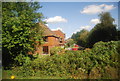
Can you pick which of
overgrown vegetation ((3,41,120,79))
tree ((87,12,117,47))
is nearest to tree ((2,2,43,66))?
overgrown vegetation ((3,41,120,79))

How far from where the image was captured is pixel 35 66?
295 inches

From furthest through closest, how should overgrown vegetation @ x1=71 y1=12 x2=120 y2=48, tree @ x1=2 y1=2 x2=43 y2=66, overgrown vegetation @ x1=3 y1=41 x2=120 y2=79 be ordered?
overgrown vegetation @ x1=71 y1=12 x2=120 y2=48 → tree @ x1=2 y1=2 x2=43 y2=66 → overgrown vegetation @ x1=3 y1=41 x2=120 y2=79

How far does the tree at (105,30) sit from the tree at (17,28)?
19971 mm

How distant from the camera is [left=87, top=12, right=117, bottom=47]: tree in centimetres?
2388

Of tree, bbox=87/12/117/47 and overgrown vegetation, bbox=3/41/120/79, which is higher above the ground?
tree, bbox=87/12/117/47

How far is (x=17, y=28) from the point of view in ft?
22.5

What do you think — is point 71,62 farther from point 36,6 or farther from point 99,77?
point 36,6

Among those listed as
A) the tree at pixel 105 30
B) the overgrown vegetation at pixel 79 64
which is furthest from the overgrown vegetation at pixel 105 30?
the overgrown vegetation at pixel 79 64

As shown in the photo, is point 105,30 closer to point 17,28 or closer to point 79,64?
point 79,64

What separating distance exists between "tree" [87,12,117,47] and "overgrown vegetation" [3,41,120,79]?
18.8 metres

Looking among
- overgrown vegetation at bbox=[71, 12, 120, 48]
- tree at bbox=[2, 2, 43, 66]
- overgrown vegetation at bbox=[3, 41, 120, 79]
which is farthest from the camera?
overgrown vegetation at bbox=[71, 12, 120, 48]

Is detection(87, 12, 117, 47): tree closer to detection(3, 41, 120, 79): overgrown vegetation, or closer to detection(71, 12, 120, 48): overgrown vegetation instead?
detection(71, 12, 120, 48): overgrown vegetation

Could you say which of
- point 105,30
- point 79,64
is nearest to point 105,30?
point 105,30

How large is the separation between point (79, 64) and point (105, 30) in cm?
2015
